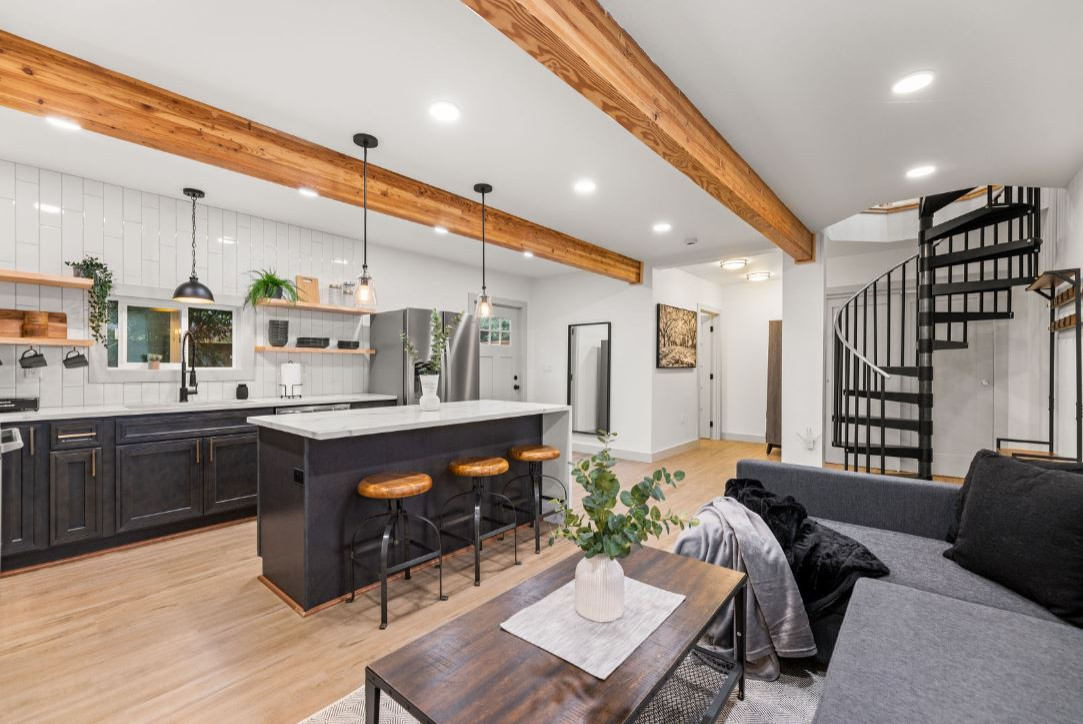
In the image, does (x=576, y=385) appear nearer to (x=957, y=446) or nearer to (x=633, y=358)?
(x=633, y=358)

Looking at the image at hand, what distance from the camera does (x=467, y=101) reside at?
2.40 m

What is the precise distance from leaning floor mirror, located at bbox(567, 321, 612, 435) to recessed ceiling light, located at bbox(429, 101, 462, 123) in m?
4.38

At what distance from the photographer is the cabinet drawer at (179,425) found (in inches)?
126

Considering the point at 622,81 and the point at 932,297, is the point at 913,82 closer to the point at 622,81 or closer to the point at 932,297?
the point at 622,81

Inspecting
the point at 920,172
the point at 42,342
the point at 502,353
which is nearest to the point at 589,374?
the point at 502,353

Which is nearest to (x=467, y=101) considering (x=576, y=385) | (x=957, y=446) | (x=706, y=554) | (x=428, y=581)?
(x=706, y=554)

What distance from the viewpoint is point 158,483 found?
3.32 m

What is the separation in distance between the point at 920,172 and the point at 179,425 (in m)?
5.51

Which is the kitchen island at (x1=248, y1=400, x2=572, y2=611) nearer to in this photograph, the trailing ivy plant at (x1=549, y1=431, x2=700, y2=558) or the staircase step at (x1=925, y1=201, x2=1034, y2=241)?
the trailing ivy plant at (x1=549, y1=431, x2=700, y2=558)

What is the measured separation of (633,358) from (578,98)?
4.29 meters

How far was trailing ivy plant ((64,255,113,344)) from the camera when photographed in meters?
3.41

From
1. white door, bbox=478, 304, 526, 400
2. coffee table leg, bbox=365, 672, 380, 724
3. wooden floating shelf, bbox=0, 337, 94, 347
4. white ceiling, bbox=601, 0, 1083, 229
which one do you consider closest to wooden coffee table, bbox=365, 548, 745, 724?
coffee table leg, bbox=365, 672, 380, 724

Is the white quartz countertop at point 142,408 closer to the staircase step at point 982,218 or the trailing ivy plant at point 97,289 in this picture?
the trailing ivy plant at point 97,289

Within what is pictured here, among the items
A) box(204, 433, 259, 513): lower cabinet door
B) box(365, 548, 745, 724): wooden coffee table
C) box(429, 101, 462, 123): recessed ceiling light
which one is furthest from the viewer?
box(204, 433, 259, 513): lower cabinet door
